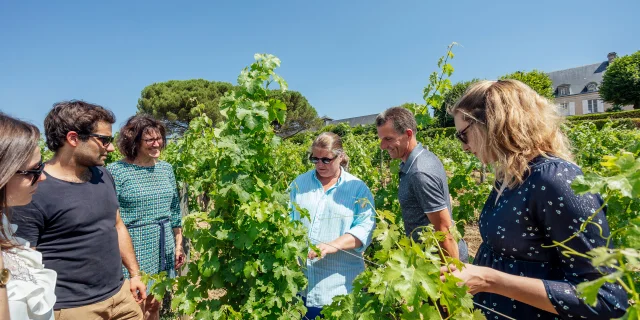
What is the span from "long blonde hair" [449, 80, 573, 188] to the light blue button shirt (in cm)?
103

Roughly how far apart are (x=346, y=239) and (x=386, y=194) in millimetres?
1670

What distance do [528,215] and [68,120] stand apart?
2463mm

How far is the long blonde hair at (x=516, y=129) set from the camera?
4.30ft

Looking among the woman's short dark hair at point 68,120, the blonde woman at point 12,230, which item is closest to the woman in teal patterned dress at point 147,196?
the woman's short dark hair at point 68,120

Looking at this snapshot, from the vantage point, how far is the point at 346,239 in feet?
7.57

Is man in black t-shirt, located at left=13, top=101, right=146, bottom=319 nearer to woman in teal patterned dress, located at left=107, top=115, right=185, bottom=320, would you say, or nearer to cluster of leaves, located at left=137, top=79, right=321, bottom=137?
woman in teal patterned dress, located at left=107, top=115, right=185, bottom=320

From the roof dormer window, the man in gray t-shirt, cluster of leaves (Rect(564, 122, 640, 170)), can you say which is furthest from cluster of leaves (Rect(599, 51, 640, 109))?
the man in gray t-shirt

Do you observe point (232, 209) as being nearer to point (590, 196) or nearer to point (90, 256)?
point (90, 256)

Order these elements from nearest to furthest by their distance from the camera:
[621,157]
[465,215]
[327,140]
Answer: [621,157], [327,140], [465,215]

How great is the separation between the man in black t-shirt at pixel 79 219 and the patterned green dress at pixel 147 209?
0.52 meters

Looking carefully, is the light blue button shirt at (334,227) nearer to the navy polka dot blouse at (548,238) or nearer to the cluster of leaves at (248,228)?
the cluster of leaves at (248,228)

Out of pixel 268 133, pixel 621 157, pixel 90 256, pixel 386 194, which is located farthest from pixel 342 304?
pixel 386 194

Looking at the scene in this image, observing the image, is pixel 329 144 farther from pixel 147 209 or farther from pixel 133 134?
pixel 133 134

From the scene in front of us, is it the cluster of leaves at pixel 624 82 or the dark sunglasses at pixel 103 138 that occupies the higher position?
the cluster of leaves at pixel 624 82
